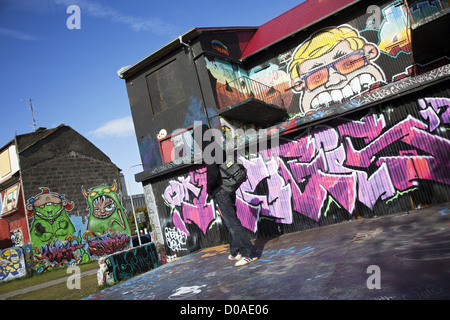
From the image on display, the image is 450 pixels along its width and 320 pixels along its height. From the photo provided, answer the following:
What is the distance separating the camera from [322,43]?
12.8 meters

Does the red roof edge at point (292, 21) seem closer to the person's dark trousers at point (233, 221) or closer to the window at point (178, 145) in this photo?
the window at point (178, 145)

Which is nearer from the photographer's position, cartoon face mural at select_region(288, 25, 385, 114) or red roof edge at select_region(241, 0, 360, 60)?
cartoon face mural at select_region(288, 25, 385, 114)

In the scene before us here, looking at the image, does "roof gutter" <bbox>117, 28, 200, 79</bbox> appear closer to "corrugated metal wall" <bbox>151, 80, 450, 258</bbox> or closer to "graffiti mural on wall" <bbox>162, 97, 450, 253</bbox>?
"graffiti mural on wall" <bbox>162, 97, 450, 253</bbox>

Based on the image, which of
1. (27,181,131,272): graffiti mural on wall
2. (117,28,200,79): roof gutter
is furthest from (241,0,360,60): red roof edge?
(27,181,131,272): graffiti mural on wall

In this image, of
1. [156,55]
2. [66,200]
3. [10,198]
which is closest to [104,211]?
[66,200]

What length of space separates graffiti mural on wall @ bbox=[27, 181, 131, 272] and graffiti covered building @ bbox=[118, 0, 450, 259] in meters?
6.73

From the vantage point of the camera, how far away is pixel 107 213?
1917 centimetres

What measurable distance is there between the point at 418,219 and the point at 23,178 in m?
19.0

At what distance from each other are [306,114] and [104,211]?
1488 centimetres

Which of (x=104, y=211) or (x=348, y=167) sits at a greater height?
(x=104, y=211)

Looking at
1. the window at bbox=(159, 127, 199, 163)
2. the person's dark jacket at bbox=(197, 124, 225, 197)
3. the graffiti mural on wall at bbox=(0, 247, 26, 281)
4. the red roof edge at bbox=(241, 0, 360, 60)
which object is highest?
the red roof edge at bbox=(241, 0, 360, 60)

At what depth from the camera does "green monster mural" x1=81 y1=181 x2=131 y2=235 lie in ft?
60.5

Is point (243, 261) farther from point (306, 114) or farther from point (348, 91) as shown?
point (348, 91)

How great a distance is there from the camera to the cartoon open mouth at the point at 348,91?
38.4 ft
